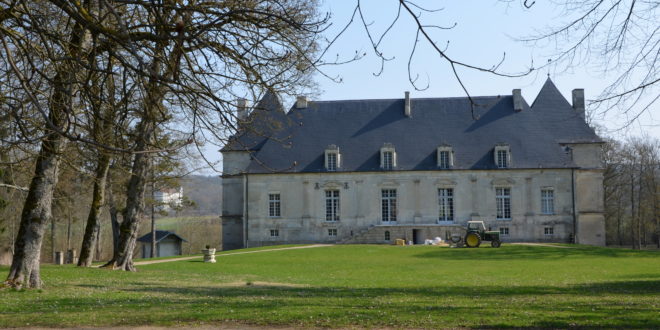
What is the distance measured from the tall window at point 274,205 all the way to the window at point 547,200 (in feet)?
50.6

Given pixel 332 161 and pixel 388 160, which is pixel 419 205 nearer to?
pixel 388 160

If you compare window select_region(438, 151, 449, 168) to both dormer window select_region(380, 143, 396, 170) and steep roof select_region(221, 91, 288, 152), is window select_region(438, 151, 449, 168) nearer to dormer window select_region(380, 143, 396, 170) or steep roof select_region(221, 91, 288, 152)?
dormer window select_region(380, 143, 396, 170)

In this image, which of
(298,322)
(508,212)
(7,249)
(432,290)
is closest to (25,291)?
(298,322)

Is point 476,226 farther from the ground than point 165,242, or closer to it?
farther from the ground

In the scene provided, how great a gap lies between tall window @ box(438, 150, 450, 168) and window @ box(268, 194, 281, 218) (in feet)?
32.2

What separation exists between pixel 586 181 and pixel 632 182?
952 centimetres

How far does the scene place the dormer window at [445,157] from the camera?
4053cm

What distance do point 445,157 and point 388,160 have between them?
10.9 feet

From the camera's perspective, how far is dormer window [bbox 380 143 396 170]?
134 ft

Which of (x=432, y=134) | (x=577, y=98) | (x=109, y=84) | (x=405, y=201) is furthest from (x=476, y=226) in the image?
(x=109, y=84)

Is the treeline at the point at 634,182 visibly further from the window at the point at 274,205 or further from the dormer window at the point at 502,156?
the window at the point at 274,205

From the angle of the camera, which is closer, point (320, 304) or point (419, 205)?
point (320, 304)

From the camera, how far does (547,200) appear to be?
40.5 m

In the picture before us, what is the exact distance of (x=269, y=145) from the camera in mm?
42375
